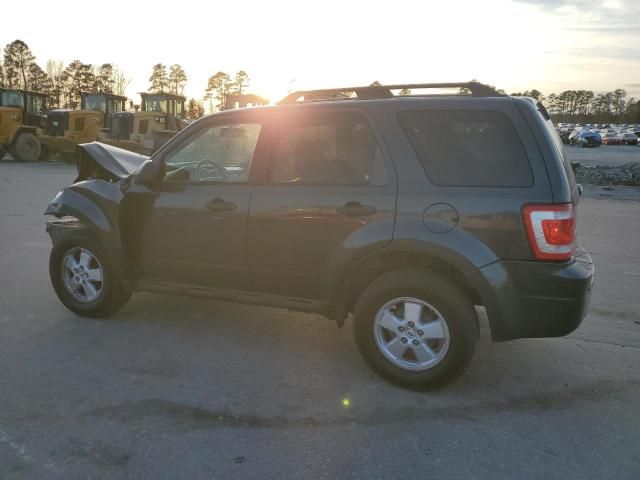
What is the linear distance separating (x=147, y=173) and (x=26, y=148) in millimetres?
21663

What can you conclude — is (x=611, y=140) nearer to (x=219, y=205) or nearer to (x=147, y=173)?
(x=219, y=205)

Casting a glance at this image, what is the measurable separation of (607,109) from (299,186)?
588 feet

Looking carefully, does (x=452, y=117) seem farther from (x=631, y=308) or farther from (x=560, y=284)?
(x=631, y=308)

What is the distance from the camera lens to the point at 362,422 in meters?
3.06

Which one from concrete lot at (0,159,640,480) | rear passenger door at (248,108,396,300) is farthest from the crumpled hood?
rear passenger door at (248,108,396,300)

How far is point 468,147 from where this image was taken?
10.8 feet

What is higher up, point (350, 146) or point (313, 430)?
point (350, 146)

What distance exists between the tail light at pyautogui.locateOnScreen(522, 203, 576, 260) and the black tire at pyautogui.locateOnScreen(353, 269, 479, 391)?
551 millimetres

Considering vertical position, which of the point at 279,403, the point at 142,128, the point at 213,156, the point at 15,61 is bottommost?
the point at 279,403

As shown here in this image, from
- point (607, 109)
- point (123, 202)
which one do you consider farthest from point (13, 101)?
point (607, 109)

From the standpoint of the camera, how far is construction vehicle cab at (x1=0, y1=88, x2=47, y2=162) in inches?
870

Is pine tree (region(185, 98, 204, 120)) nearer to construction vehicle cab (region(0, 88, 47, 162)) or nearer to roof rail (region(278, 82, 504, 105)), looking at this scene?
construction vehicle cab (region(0, 88, 47, 162))

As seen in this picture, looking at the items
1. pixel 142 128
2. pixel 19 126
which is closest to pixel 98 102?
pixel 19 126

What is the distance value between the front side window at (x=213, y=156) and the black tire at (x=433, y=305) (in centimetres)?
142
